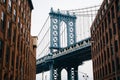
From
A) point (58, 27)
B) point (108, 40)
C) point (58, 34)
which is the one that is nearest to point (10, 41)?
point (108, 40)

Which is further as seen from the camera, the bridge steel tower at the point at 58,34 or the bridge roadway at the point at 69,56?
the bridge steel tower at the point at 58,34

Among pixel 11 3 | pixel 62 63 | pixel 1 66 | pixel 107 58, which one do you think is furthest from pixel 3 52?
pixel 62 63

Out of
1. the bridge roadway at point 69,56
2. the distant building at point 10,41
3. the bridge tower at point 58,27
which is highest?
the bridge tower at point 58,27

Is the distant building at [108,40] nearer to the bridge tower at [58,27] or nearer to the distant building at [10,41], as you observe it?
the distant building at [10,41]

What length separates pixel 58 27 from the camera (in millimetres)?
140000

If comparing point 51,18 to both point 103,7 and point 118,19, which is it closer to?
point 103,7

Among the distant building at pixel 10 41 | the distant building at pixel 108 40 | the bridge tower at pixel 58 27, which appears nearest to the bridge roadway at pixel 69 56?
the bridge tower at pixel 58 27

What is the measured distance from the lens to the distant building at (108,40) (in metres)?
45.6

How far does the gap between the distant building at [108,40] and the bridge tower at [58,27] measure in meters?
68.5

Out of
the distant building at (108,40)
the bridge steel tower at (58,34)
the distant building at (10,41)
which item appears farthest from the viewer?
the bridge steel tower at (58,34)

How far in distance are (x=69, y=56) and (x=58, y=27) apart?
104ft

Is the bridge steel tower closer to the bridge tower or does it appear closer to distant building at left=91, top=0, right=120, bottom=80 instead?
the bridge tower

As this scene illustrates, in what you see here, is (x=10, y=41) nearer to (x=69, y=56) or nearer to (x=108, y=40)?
(x=108, y=40)

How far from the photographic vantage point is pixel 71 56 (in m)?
112
